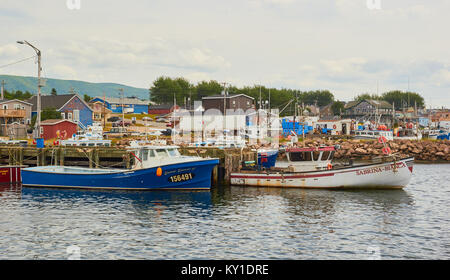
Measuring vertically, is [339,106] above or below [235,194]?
above

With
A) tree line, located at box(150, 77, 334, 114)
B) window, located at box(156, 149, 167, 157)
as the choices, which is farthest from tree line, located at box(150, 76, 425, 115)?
window, located at box(156, 149, 167, 157)

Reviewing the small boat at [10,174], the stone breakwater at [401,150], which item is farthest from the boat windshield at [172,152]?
the stone breakwater at [401,150]

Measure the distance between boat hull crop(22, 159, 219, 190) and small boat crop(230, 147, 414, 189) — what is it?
15.3 feet

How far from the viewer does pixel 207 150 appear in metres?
39.1

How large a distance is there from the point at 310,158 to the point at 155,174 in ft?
43.6

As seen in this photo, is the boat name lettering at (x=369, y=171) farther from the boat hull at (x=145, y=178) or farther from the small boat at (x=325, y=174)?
the boat hull at (x=145, y=178)

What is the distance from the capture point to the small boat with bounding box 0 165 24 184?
40281mm

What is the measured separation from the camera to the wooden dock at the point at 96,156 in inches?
1533

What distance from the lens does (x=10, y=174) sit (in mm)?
40438

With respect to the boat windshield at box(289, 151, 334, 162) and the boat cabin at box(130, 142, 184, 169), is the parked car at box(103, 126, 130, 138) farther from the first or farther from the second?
the boat windshield at box(289, 151, 334, 162)

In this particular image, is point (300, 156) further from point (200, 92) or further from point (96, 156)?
point (200, 92)
